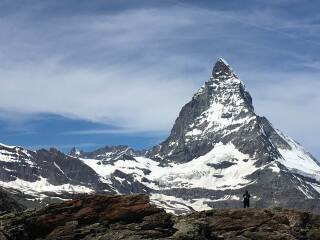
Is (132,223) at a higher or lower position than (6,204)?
lower

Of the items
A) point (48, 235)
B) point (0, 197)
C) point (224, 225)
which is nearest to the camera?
point (48, 235)

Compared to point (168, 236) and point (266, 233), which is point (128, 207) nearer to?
point (168, 236)

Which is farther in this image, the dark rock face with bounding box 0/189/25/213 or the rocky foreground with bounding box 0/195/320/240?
the dark rock face with bounding box 0/189/25/213

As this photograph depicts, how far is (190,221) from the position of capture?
49.1 meters

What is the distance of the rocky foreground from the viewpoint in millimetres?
44906

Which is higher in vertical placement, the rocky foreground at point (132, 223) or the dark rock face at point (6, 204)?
the dark rock face at point (6, 204)

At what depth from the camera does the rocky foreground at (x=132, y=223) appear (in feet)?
147

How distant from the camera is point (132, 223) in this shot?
4628 centimetres

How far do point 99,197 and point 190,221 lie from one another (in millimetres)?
6744

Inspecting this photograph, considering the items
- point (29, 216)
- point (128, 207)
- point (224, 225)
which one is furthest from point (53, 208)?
point (224, 225)

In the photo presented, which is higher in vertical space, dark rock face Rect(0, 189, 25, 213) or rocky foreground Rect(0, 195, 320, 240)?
dark rock face Rect(0, 189, 25, 213)

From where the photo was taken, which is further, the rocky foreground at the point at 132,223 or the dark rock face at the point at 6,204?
the dark rock face at the point at 6,204

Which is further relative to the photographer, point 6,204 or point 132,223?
point 6,204

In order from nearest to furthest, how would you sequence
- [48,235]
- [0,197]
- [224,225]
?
[48,235] < [224,225] < [0,197]
